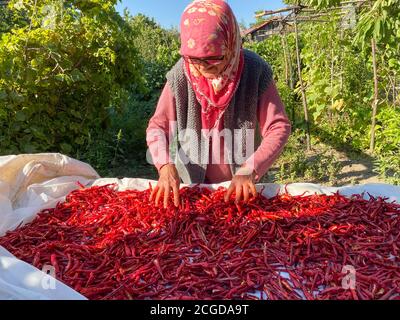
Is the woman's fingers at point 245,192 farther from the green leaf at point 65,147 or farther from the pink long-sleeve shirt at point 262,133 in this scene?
the green leaf at point 65,147

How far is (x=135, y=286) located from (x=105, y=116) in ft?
16.4

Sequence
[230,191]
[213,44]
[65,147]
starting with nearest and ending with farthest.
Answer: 1. [213,44]
2. [230,191]
3. [65,147]

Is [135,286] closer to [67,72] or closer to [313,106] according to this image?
[67,72]

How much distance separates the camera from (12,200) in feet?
8.32

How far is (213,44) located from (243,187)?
2.23 ft

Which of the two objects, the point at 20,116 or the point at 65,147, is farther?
the point at 65,147

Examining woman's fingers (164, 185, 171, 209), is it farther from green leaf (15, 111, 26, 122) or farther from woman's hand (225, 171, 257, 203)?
green leaf (15, 111, 26, 122)

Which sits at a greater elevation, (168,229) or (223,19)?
(223,19)

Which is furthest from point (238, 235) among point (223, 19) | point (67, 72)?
point (67, 72)

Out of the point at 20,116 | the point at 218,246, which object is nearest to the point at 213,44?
the point at 218,246

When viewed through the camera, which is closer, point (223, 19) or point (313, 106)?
point (223, 19)

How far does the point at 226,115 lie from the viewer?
2.42 m

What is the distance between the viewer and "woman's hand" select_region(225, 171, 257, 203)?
2.09 metres

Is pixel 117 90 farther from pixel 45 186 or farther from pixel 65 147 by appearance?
pixel 45 186
